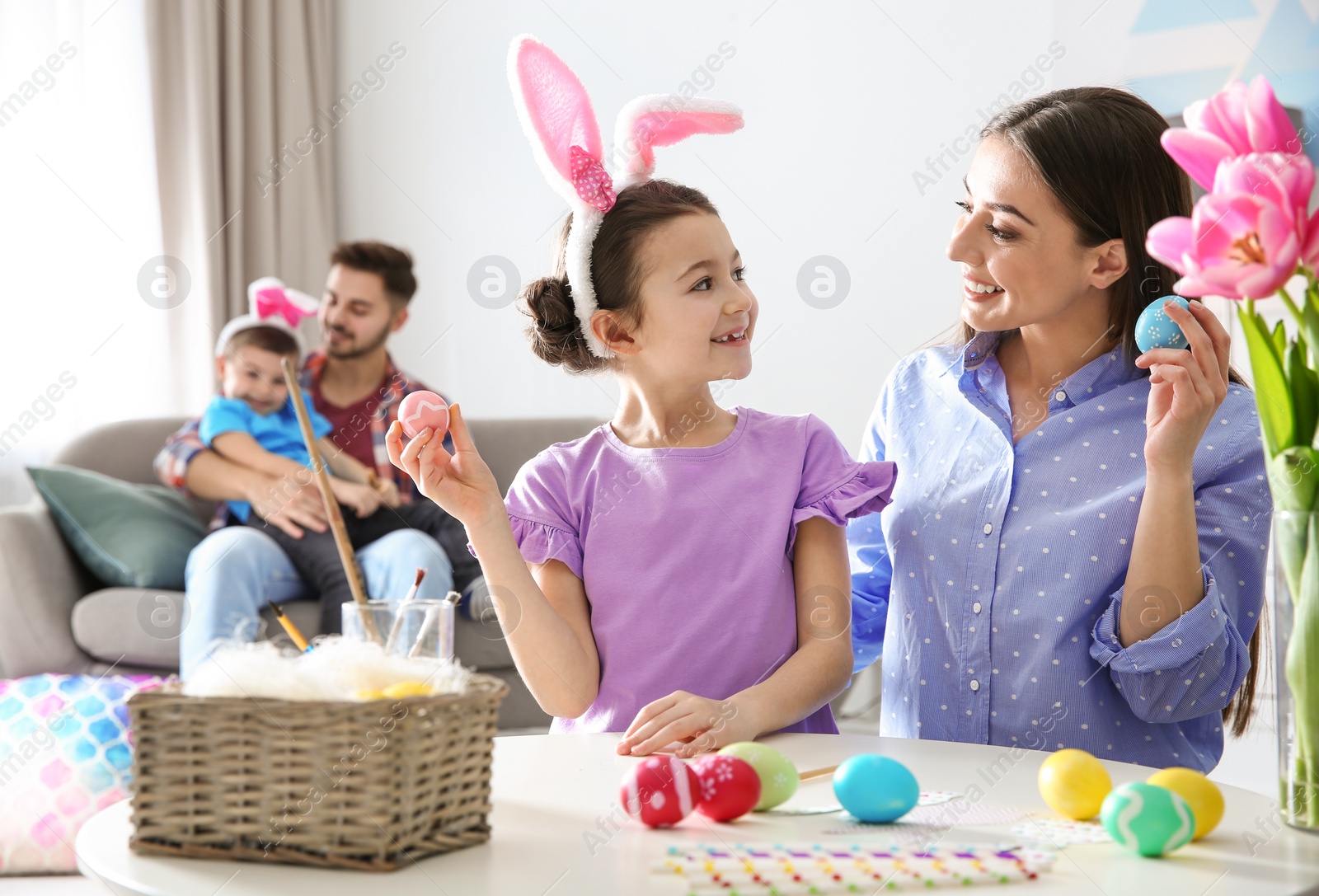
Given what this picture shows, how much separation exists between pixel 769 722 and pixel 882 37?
2.73 metres

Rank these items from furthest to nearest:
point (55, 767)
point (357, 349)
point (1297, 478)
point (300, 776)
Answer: point (357, 349) → point (55, 767) → point (1297, 478) → point (300, 776)

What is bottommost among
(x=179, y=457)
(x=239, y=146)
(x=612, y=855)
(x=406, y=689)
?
(x=612, y=855)

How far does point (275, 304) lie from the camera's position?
3238 millimetres

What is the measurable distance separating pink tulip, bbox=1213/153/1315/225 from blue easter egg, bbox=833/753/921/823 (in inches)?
16.4

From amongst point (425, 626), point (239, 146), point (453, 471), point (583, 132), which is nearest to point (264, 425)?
point (239, 146)

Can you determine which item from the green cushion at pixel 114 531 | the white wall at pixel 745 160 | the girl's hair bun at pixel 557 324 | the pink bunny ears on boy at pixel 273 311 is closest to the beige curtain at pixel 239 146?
the white wall at pixel 745 160

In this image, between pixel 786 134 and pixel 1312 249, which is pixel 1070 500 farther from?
pixel 786 134

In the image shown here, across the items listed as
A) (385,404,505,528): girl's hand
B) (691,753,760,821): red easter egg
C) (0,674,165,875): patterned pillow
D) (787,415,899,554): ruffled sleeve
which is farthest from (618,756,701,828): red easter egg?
(0,674,165,875): patterned pillow

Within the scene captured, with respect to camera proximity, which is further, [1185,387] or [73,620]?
[73,620]

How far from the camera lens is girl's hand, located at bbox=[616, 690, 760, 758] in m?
0.97

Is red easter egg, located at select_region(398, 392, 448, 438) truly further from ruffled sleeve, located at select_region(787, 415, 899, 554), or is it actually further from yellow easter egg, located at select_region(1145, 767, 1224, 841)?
yellow easter egg, located at select_region(1145, 767, 1224, 841)

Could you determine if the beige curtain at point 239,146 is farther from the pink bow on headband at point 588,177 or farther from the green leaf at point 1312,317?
the green leaf at point 1312,317

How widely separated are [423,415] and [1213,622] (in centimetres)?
73

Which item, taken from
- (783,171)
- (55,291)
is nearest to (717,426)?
(783,171)
